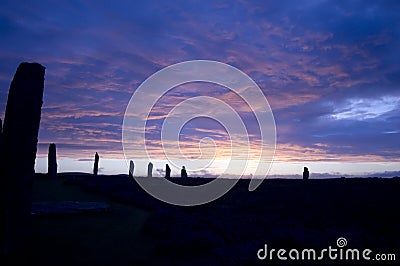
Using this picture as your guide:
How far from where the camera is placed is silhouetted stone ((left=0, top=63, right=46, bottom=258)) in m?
9.80

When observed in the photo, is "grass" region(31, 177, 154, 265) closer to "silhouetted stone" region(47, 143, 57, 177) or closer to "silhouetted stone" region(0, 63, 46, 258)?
"silhouetted stone" region(0, 63, 46, 258)

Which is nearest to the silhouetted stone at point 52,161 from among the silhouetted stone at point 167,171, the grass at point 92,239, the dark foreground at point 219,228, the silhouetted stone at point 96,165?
the silhouetted stone at point 96,165

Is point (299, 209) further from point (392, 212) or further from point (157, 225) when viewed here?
point (157, 225)

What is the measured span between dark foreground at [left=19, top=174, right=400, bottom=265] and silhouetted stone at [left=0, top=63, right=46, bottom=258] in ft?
2.70

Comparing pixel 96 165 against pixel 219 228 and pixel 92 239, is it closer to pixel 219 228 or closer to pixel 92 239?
pixel 92 239

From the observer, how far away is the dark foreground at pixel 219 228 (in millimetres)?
9453

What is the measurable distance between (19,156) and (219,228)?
7294mm

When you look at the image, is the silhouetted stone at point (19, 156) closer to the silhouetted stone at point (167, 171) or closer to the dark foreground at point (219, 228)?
the dark foreground at point (219, 228)

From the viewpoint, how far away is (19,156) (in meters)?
10.2

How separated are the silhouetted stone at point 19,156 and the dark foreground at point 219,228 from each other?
823 mm

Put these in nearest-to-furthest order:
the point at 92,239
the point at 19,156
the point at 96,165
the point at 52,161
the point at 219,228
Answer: the point at 19,156 < the point at 92,239 < the point at 219,228 < the point at 52,161 < the point at 96,165

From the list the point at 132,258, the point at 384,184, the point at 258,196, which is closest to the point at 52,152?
the point at 258,196

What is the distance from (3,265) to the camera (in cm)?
900

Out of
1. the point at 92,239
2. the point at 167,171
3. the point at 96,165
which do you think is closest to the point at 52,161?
the point at 96,165
